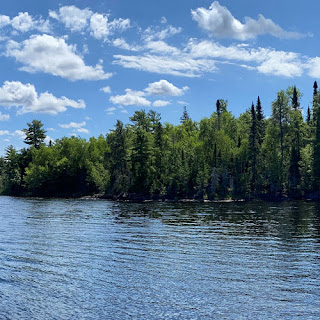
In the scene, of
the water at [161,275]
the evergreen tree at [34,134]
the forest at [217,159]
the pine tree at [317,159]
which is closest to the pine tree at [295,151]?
the forest at [217,159]

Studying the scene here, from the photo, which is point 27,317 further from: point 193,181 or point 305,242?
point 193,181

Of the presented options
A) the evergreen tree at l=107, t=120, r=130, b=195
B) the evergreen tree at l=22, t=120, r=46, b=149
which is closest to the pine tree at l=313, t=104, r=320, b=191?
the evergreen tree at l=107, t=120, r=130, b=195

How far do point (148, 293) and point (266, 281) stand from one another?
5.82 metres

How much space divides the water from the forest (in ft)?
186

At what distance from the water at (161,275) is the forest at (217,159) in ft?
186

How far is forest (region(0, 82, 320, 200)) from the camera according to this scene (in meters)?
88.4

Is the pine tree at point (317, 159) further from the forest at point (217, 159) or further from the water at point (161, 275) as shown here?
the water at point (161, 275)

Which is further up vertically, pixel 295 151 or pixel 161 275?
pixel 295 151

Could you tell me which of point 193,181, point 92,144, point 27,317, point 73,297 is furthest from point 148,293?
point 92,144

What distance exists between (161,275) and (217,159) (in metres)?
81.5

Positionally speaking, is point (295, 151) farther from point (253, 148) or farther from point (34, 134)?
point (34, 134)

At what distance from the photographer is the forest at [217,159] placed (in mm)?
88438

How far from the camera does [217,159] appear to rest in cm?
9844

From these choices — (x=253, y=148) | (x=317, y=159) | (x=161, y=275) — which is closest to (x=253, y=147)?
(x=253, y=148)
